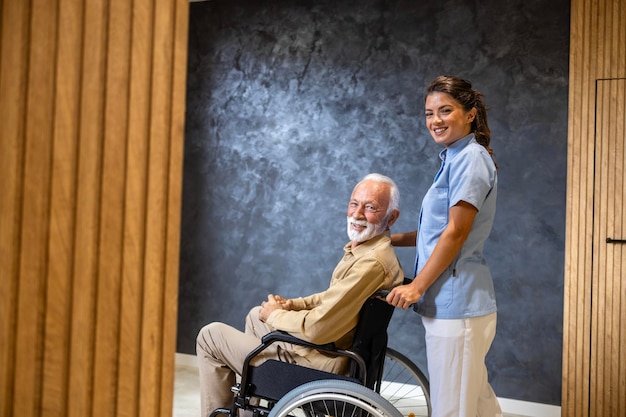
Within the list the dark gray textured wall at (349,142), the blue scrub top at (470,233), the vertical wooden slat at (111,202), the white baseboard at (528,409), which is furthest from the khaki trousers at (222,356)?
the white baseboard at (528,409)

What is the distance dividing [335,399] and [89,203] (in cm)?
145

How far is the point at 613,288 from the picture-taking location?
9.56 ft

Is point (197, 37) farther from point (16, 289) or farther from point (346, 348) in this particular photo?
point (16, 289)

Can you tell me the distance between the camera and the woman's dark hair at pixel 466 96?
2.29 m

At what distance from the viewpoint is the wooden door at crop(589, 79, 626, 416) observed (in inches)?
115

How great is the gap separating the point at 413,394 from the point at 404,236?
69.9 inches

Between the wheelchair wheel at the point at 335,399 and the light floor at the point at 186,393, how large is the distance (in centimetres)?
151

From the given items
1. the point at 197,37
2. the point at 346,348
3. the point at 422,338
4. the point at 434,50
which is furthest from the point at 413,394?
the point at 197,37

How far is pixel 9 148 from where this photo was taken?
33.1 inches

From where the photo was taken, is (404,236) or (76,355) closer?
(76,355)

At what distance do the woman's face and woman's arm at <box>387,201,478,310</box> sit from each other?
0.28 m

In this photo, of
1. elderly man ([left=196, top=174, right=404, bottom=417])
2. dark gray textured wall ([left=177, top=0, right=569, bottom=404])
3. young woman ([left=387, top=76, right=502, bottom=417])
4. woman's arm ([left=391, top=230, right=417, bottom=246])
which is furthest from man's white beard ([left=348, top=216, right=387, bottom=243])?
dark gray textured wall ([left=177, top=0, right=569, bottom=404])

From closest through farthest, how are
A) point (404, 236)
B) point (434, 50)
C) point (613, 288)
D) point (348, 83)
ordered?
point (404, 236) < point (613, 288) < point (434, 50) < point (348, 83)

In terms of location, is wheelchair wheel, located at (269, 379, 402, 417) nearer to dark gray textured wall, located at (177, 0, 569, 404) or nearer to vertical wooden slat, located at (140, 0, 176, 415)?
vertical wooden slat, located at (140, 0, 176, 415)
